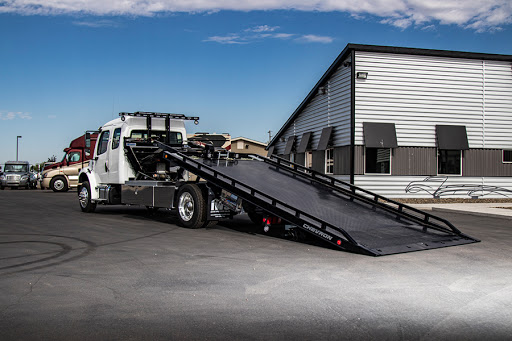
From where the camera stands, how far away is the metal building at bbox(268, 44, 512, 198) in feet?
63.0

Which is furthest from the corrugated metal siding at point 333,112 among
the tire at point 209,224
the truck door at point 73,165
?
the truck door at point 73,165

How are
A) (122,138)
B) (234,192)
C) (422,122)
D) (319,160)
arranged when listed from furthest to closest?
(319,160), (422,122), (122,138), (234,192)

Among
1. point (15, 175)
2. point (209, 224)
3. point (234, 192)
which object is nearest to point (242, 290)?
point (234, 192)

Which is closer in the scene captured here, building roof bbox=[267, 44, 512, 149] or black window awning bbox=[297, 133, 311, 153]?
building roof bbox=[267, 44, 512, 149]

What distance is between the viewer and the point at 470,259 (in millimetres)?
7445

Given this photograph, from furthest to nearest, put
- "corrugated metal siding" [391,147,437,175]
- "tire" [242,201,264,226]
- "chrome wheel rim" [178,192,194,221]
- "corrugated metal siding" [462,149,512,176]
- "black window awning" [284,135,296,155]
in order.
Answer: "black window awning" [284,135,296,155] → "corrugated metal siding" [462,149,512,176] → "corrugated metal siding" [391,147,437,175] → "chrome wheel rim" [178,192,194,221] → "tire" [242,201,264,226]

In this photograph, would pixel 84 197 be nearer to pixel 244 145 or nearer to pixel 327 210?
pixel 327 210

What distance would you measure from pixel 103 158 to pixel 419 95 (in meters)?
12.8

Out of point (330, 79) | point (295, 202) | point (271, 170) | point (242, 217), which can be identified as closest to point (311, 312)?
point (295, 202)

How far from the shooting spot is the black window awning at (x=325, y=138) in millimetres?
21016

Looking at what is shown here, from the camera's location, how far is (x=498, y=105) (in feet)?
67.4

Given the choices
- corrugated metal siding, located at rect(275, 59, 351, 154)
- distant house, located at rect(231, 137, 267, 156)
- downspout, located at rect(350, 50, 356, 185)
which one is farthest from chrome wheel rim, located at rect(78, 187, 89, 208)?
distant house, located at rect(231, 137, 267, 156)

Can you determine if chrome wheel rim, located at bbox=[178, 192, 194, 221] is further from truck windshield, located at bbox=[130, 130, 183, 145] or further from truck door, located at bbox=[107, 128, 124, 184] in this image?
truck door, located at bbox=[107, 128, 124, 184]

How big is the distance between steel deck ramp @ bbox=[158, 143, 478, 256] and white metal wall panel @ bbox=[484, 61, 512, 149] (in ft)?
41.3
